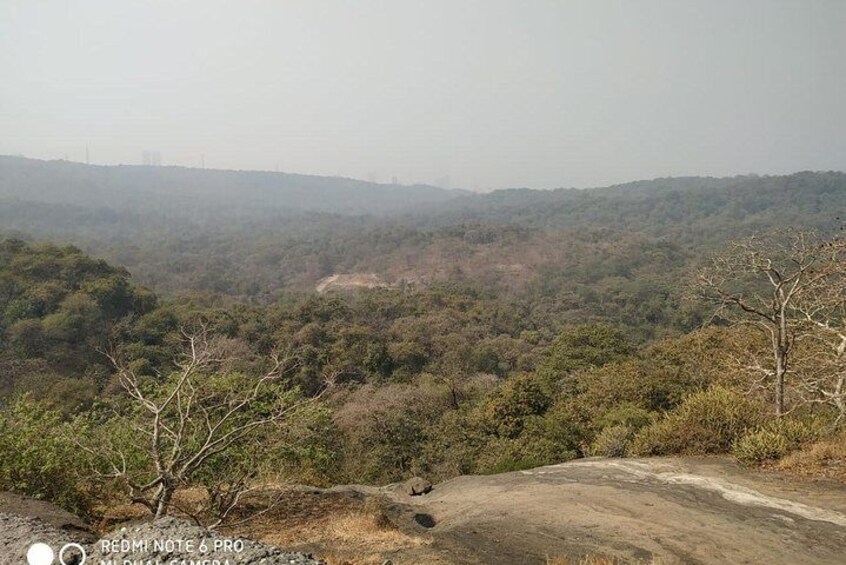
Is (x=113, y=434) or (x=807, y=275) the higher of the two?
(x=807, y=275)

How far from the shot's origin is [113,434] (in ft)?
35.5

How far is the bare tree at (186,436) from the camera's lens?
22.7ft

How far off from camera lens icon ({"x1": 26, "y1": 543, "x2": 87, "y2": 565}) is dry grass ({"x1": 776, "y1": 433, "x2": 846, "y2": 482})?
11.5m

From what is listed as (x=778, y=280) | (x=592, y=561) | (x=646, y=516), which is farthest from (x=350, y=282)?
(x=592, y=561)

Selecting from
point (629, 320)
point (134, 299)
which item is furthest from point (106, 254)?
point (629, 320)

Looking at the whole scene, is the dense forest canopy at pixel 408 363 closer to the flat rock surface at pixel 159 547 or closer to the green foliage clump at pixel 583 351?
the green foliage clump at pixel 583 351

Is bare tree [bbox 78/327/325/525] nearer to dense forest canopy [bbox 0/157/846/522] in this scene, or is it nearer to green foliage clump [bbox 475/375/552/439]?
dense forest canopy [bbox 0/157/846/522]

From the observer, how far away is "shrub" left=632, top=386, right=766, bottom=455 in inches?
457

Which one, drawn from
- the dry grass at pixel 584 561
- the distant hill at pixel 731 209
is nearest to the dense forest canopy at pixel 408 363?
the dry grass at pixel 584 561

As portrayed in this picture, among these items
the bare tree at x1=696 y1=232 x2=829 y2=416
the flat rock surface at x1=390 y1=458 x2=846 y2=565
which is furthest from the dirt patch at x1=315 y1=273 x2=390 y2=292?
the flat rock surface at x1=390 y1=458 x2=846 y2=565

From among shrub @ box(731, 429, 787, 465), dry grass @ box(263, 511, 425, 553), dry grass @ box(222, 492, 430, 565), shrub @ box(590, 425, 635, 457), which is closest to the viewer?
dry grass @ box(222, 492, 430, 565)

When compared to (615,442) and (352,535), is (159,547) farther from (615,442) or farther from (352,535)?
(615,442)

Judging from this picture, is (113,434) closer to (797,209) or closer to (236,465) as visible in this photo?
(236,465)

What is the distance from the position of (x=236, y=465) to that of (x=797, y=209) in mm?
176810
